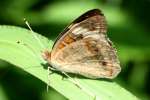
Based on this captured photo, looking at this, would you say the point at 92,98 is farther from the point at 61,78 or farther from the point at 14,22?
the point at 14,22

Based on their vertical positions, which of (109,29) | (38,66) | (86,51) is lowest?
(38,66)

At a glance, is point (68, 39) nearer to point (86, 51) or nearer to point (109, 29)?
point (86, 51)

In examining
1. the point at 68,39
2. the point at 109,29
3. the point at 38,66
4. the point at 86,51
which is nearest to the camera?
the point at 38,66

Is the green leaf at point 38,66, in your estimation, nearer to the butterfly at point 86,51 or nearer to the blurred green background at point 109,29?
the butterfly at point 86,51

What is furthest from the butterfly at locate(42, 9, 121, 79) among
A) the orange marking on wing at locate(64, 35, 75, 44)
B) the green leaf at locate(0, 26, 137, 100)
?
the green leaf at locate(0, 26, 137, 100)

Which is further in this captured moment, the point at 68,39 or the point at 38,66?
the point at 68,39

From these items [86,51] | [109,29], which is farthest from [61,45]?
[109,29]
